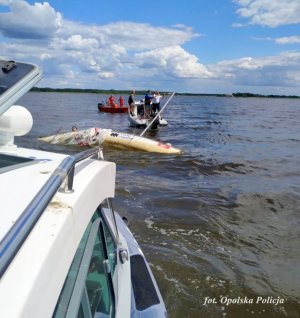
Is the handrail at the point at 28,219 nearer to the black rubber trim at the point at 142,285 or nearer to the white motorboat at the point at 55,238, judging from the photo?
the white motorboat at the point at 55,238

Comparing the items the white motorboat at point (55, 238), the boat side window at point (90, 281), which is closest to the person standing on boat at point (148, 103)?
the white motorboat at point (55, 238)

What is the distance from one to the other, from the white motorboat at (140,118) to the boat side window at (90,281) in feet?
73.6

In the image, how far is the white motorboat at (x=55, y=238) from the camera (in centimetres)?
107

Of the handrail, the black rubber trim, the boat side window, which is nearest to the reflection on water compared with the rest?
the black rubber trim

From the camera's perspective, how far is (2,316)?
2.95ft

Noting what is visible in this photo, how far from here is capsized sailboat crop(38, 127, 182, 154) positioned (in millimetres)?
14984

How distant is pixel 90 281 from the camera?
6.07 ft

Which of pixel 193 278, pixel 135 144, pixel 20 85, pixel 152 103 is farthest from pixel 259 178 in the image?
pixel 152 103

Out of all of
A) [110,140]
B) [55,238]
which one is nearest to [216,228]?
[55,238]

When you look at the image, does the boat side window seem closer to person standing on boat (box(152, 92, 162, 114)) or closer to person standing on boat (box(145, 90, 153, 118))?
person standing on boat (box(152, 92, 162, 114))

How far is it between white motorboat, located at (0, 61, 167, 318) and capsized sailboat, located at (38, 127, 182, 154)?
39.6 ft

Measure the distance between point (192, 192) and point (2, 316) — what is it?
8758 mm

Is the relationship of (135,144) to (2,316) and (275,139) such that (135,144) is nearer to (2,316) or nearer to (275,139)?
(275,139)

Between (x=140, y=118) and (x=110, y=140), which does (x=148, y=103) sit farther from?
(x=110, y=140)
